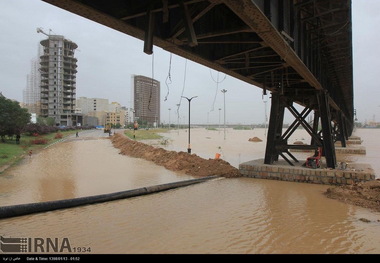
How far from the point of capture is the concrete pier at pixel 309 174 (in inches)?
413

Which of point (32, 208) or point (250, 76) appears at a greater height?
point (250, 76)

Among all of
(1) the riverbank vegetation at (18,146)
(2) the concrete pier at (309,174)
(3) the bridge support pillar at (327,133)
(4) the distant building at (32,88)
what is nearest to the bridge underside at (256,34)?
(3) the bridge support pillar at (327,133)

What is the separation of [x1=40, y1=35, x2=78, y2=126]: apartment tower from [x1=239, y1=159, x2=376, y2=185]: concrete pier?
95376 millimetres

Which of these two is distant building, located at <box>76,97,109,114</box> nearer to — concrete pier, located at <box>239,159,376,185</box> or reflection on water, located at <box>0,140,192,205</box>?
reflection on water, located at <box>0,140,192,205</box>

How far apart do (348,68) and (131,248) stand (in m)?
17.2

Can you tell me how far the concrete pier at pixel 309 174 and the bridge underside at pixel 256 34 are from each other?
0.95 meters

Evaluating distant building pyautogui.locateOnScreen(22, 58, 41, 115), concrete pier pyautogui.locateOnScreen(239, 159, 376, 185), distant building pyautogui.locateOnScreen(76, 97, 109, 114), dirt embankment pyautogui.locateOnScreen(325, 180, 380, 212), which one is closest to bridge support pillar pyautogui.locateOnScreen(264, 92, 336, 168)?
concrete pier pyautogui.locateOnScreen(239, 159, 376, 185)

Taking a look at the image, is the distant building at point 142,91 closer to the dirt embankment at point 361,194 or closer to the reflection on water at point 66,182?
the reflection on water at point 66,182

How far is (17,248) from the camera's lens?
4770mm

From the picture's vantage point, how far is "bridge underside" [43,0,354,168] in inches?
196

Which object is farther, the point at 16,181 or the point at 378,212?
the point at 16,181

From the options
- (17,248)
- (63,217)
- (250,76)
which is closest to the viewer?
(17,248)

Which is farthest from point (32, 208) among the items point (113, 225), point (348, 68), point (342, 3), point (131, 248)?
point (348, 68)

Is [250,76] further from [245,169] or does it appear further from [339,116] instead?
[339,116]
